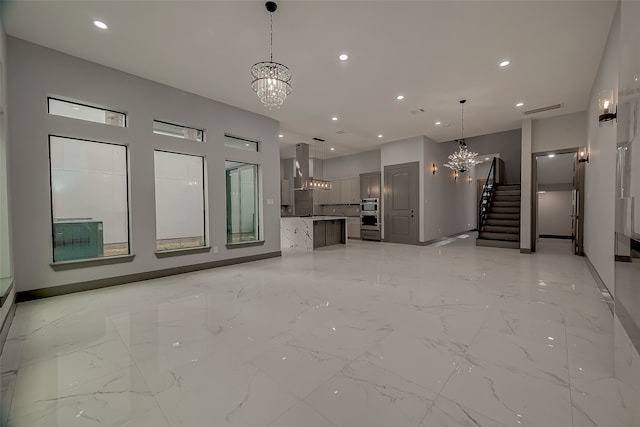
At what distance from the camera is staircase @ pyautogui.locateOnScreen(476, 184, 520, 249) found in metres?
7.95

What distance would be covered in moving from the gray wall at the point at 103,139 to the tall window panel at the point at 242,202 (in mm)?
241

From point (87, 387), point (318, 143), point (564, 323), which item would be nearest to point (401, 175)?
point (318, 143)

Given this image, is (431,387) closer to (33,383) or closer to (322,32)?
(33,383)

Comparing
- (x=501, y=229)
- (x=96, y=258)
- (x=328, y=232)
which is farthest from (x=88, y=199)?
(x=501, y=229)

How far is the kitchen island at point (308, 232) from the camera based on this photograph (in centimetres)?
802

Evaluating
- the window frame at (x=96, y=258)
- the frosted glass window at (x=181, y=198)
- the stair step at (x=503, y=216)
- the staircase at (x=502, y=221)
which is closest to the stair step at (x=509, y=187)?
the staircase at (x=502, y=221)

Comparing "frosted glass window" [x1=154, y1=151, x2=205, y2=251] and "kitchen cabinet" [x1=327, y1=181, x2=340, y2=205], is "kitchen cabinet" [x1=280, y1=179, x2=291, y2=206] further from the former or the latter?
"frosted glass window" [x1=154, y1=151, x2=205, y2=251]

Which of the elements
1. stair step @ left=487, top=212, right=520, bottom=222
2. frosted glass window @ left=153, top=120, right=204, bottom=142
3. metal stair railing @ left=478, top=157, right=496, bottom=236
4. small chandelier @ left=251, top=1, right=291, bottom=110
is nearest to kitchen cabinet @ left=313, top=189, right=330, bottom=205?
metal stair railing @ left=478, top=157, right=496, bottom=236

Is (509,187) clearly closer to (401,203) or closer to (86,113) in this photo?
(401,203)

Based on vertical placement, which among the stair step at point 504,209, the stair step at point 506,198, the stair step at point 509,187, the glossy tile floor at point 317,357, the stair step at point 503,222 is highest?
the stair step at point 509,187

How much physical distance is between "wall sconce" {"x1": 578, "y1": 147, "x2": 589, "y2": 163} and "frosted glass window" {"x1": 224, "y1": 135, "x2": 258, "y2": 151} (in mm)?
7482

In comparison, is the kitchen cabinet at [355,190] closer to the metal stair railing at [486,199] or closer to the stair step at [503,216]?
the metal stair railing at [486,199]

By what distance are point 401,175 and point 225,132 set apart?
5937 mm

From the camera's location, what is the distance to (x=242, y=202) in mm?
6402
